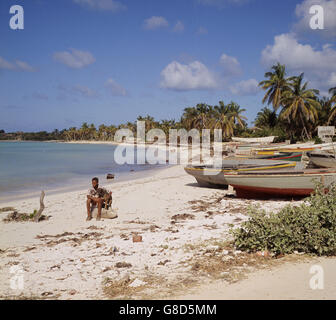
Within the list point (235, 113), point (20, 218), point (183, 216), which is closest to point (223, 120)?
point (235, 113)

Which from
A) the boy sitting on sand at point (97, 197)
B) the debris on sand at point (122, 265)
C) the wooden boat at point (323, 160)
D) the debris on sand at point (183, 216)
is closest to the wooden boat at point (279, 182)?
the debris on sand at point (183, 216)

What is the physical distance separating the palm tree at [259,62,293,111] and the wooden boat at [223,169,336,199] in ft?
120

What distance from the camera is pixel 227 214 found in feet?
29.2

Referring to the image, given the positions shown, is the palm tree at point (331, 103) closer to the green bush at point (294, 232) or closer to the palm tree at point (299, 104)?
the palm tree at point (299, 104)

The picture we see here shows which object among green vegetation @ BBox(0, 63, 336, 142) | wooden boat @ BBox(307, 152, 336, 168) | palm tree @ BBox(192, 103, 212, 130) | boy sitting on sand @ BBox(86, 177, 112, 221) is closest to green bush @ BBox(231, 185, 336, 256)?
boy sitting on sand @ BBox(86, 177, 112, 221)

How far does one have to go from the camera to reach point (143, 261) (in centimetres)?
550

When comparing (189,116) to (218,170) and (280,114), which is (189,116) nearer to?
(280,114)

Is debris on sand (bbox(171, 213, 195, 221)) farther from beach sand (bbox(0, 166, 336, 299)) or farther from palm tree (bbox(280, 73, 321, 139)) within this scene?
palm tree (bbox(280, 73, 321, 139))

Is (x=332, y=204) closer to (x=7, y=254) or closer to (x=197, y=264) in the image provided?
(x=197, y=264)

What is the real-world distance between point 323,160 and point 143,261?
42.8 ft

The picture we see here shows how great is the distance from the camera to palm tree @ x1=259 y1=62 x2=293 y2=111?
44.8m

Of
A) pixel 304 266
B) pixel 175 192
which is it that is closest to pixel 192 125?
pixel 175 192

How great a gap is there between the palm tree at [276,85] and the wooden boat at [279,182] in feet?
120

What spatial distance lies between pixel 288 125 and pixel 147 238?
4480cm
